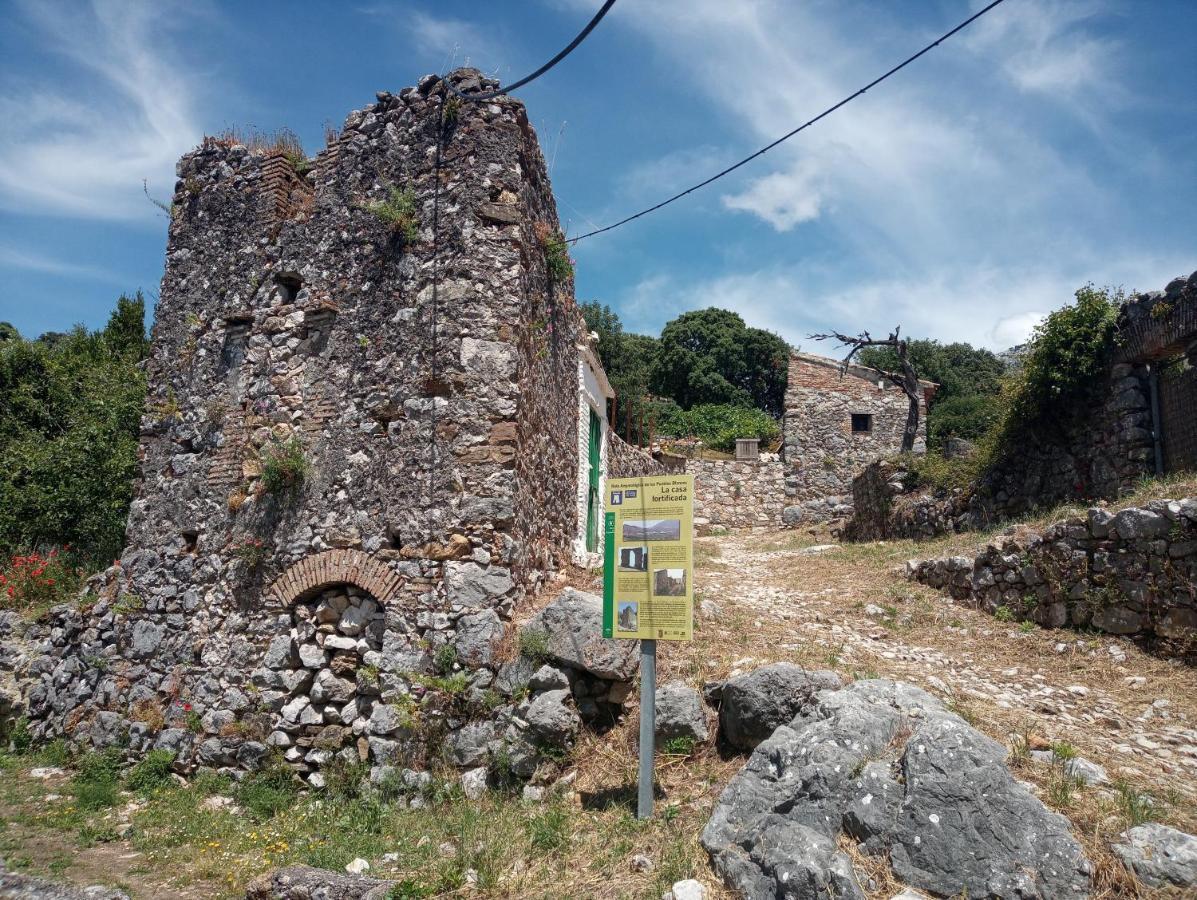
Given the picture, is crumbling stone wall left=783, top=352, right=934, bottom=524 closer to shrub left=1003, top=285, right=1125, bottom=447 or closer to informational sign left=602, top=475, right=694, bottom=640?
shrub left=1003, top=285, right=1125, bottom=447

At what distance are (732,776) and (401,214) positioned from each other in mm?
6323

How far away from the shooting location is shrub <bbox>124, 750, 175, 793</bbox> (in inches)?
303

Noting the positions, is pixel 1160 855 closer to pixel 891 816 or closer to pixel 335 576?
pixel 891 816

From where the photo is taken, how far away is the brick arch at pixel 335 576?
24.3 ft

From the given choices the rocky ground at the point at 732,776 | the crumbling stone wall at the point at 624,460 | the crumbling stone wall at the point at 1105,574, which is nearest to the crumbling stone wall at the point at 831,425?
the crumbling stone wall at the point at 624,460

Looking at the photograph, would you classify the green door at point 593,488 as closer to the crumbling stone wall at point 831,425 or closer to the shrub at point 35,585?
the shrub at point 35,585

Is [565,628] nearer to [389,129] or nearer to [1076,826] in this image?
[1076,826]

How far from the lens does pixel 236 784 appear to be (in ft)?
24.4

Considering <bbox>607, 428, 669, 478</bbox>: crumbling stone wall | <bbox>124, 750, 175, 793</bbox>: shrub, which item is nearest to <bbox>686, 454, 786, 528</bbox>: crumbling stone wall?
<bbox>607, 428, 669, 478</bbox>: crumbling stone wall

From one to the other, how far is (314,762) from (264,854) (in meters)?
1.26

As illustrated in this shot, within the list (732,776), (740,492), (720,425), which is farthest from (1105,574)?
(720,425)

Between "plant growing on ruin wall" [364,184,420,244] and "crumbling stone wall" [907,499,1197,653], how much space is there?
7746 mm

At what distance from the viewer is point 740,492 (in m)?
24.0

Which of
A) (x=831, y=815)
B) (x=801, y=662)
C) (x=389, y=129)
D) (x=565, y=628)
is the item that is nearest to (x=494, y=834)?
(x=565, y=628)
